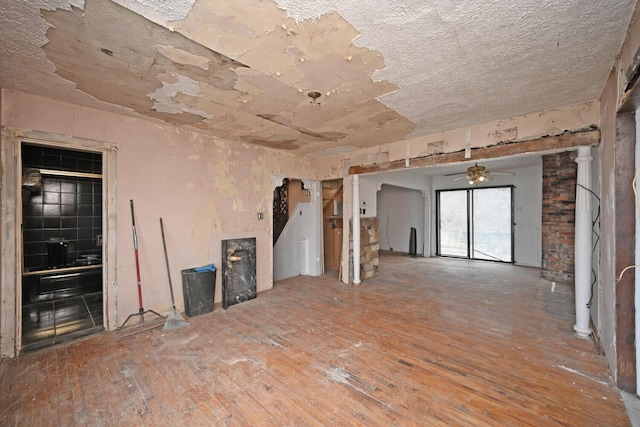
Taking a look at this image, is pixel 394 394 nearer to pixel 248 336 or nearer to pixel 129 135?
pixel 248 336

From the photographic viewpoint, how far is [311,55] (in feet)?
6.23

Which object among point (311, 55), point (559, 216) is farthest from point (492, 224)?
point (311, 55)

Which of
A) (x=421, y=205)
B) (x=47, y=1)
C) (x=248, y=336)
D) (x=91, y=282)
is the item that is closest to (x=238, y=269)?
(x=248, y=336)

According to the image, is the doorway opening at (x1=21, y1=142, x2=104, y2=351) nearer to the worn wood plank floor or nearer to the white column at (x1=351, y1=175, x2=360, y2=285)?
the worn wood plank floor

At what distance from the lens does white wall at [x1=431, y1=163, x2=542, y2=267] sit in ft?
21.2

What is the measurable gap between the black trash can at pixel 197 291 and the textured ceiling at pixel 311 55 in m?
2.06

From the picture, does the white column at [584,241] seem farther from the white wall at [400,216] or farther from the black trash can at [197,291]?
the white wall at [400,216]

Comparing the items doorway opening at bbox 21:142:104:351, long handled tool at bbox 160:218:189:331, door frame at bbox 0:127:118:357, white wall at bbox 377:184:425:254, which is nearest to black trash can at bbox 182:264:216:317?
long handled tool at bbox 160:218:189:331

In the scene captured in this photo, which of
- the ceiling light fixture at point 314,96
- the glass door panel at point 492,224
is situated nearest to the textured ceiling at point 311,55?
the ceiling light fixture at point 314,96

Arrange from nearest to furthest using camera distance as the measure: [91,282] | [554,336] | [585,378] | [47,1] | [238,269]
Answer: [47,1]
[585,378]
[554,336]
[238,269]
[91,282]

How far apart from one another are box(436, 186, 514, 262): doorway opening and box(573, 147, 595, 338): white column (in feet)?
15.2

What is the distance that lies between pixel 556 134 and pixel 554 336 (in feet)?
7.45

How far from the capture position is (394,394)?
1920 mm

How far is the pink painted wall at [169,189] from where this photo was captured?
9.24ft
